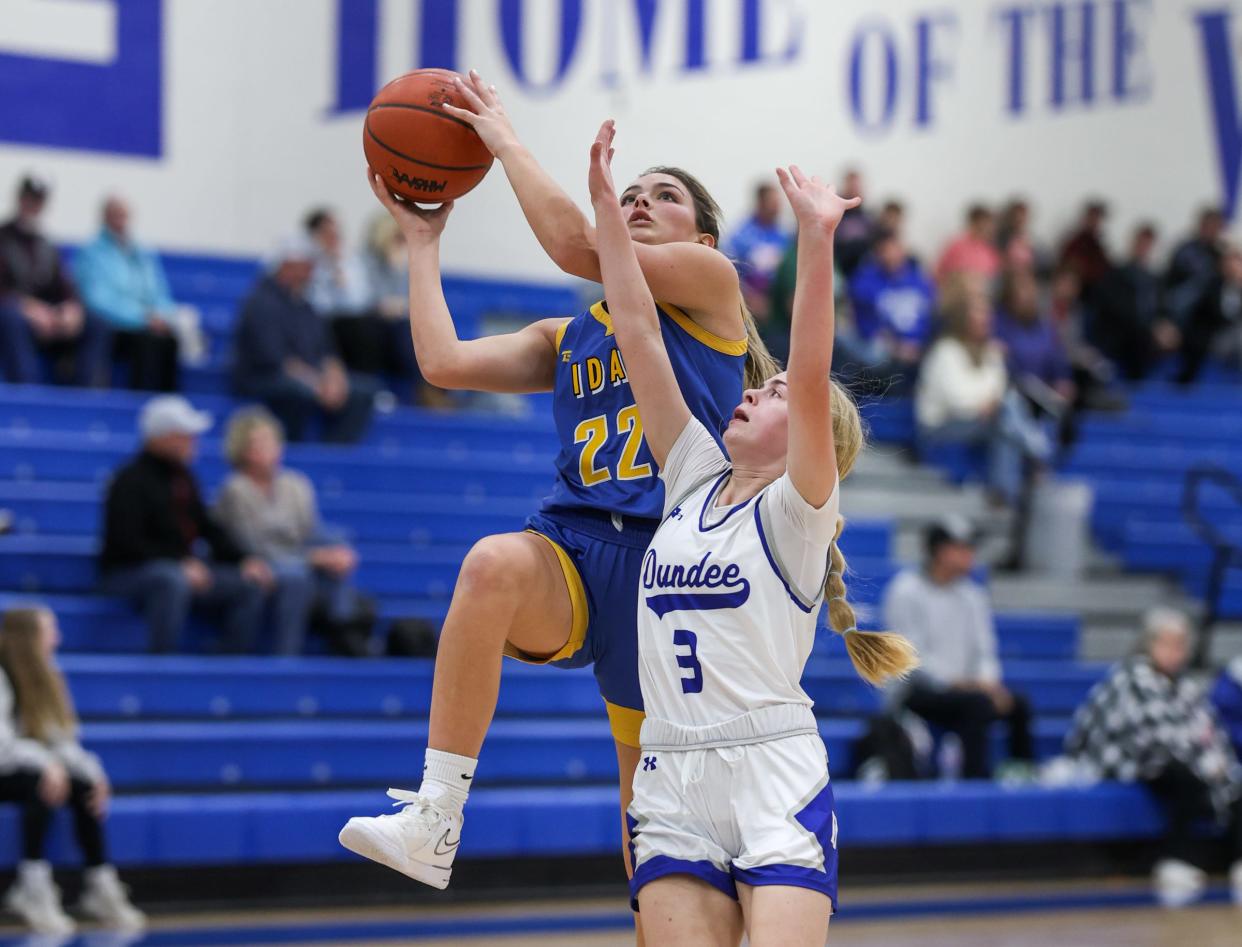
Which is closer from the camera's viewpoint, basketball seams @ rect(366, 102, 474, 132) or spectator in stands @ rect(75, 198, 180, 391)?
basketball seams @ rect(366, 102, 474, 132)

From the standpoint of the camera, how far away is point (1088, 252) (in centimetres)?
1391

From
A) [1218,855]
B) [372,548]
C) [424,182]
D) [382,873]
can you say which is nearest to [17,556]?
[372,548]

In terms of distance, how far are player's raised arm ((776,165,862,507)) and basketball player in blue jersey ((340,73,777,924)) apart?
402 millimetres

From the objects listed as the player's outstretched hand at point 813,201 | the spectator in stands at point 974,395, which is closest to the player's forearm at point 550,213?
the player's outstretched hand at point 813,201

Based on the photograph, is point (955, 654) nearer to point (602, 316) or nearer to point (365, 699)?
point (365, 699)

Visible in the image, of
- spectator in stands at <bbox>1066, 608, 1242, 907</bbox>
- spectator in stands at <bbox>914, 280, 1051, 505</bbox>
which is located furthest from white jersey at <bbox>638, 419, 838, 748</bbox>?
spectator in stands at <bbox>914, 280, 1051, 505</bbox>

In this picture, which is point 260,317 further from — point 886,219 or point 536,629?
point 536,629

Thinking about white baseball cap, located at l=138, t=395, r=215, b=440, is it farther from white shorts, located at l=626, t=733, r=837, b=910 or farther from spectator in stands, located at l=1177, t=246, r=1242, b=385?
spectator in stands, located at l=1177, t=246, r=1242, b=385

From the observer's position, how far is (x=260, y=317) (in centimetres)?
914

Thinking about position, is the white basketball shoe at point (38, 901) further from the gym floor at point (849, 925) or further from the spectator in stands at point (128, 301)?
the spectator in stands at point (128, 301)

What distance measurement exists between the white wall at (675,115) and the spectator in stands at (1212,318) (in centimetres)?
140

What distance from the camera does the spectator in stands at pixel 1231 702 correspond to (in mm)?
8828

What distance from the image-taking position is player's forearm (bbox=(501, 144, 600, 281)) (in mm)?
3484

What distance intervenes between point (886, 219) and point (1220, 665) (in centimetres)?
361
